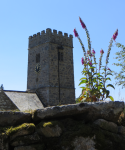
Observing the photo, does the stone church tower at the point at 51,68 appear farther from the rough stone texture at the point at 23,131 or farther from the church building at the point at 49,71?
the rough stone texture at the point at 23,131

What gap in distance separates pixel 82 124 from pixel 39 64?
18528mm

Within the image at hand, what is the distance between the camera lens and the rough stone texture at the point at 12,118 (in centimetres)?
369

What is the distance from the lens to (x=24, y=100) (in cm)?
1866

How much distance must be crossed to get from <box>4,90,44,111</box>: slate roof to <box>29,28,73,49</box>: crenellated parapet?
6.06 meters

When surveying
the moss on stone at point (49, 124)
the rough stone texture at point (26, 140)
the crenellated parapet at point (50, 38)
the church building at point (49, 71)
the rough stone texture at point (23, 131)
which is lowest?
the rough stone texture at point (26, 140)

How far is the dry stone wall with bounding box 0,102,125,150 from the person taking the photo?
3.45 meters

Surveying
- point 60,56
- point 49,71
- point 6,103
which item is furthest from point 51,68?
point 6,103

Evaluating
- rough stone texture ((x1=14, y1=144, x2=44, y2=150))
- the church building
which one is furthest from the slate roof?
rough stone texture ((x1=14, y1=144, x2=44, y2=150))

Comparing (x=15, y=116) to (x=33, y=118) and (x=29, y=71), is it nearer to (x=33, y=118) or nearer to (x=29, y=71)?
A: (x=33, y=118)

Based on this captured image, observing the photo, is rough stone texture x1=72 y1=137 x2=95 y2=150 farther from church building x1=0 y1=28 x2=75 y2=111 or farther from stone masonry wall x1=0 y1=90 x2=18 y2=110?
church building x1=0 y1=28 x2=75 y2=111

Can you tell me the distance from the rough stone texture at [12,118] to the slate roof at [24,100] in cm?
1360

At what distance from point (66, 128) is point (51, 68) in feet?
57.0

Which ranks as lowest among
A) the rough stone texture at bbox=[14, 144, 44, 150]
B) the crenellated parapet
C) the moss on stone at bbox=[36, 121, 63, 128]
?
the rough stone texture at bbox=[14, 144, 44, 150]

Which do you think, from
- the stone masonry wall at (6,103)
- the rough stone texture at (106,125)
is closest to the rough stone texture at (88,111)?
the rough stone texture at (106,125)
